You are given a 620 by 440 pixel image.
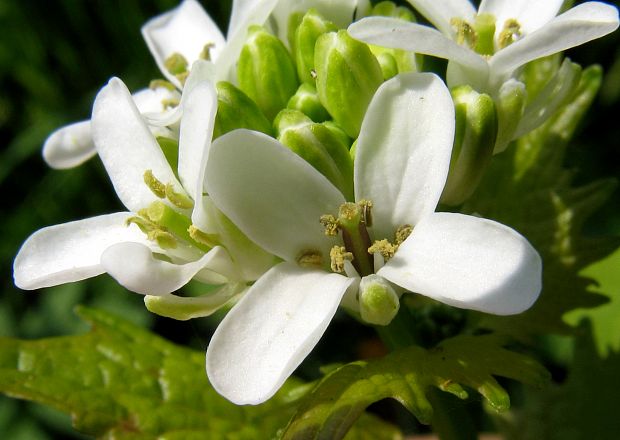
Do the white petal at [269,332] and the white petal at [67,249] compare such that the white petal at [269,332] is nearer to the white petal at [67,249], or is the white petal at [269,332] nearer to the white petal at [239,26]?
the white petal at [67,249]

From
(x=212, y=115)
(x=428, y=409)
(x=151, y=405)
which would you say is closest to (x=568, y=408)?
(x=428, y=409)

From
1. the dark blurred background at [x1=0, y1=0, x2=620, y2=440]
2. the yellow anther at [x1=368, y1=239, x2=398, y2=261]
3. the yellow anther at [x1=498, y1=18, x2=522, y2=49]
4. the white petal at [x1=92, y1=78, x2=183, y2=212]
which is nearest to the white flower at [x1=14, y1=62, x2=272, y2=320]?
the white petal at [x1=92, y1=78, x2=183, y2=212]

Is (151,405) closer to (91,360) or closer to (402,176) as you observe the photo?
(91,360)

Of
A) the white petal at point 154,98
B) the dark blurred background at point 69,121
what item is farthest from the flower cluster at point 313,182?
the dark blurred background at point 69,121

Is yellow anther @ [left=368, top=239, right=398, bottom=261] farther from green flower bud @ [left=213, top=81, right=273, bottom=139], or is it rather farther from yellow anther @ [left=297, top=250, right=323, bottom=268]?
green flower bud @ [left=213, top=81, right=273, bottom=139]

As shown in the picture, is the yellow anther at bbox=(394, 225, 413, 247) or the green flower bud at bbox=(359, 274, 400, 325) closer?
the green flower bud at bbox=(359, 274, 400, 325)

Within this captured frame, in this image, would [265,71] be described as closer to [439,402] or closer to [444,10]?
[444,10]

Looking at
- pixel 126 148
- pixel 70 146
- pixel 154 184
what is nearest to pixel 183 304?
pixel 154 184
